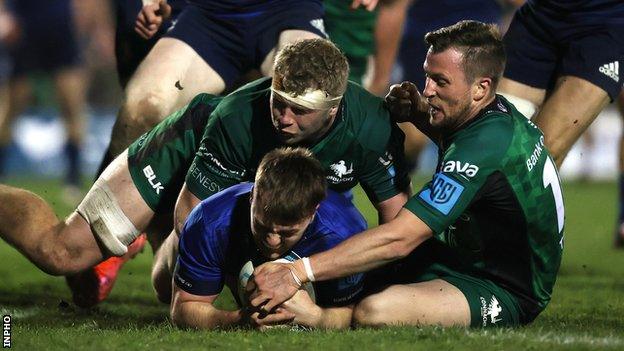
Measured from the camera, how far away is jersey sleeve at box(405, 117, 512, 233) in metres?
5.69

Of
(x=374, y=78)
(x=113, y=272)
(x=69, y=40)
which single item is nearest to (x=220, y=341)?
(x=113, y=272)

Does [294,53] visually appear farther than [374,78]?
No

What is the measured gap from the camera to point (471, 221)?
6.12 meters

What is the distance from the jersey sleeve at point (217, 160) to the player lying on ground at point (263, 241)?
310 mm

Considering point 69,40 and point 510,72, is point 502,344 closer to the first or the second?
point 510,72

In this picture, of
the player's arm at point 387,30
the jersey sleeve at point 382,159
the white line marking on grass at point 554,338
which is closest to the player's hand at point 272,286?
the white line marking on grass at point 554,338

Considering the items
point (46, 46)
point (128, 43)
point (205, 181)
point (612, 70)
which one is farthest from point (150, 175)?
point (46, 46)

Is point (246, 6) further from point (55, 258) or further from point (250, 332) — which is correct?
point (250, 332)

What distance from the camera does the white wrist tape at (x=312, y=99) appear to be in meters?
6.03

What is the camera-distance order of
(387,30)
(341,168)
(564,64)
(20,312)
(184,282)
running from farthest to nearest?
(387,30) < (564,64) < (20,312) < (341,168) < (184,282)

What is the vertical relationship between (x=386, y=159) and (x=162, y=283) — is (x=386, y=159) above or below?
above

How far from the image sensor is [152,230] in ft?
26.0

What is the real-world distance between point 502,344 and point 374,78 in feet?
19.0

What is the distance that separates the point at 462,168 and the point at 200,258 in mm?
1270
